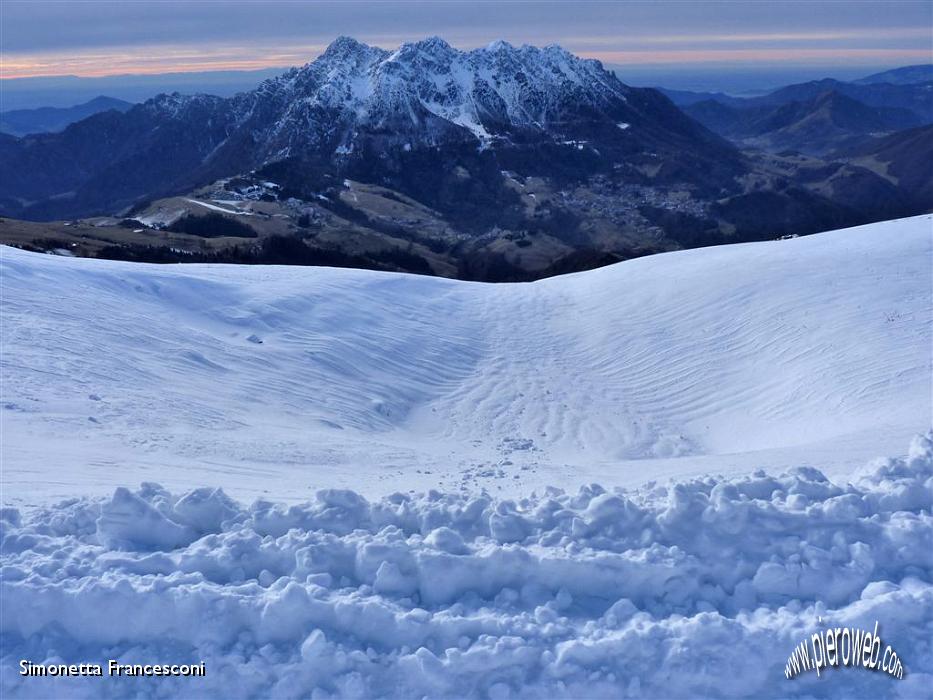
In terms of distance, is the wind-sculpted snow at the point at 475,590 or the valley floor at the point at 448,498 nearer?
the wind-sculpted snow at the point at 475,590

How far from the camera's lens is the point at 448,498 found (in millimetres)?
8406

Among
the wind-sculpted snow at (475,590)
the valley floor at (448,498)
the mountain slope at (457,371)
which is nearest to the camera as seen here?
the wind-sculpted snow at (475,590)

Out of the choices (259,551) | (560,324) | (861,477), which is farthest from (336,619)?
(560,324)

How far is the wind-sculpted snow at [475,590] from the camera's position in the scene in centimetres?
620

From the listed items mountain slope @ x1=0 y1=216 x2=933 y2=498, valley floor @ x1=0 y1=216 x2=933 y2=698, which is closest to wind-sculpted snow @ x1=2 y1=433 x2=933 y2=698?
valley floor @ x1=0 y1=216 x2=933 y2=698

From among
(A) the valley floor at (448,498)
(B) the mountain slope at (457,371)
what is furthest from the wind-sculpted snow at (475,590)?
(B) the mountain slope at (457,371)

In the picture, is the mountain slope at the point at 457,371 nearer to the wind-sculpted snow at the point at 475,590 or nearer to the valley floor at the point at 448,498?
the valley floor at the point at 448,498

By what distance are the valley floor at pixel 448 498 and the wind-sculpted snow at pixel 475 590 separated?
3cm

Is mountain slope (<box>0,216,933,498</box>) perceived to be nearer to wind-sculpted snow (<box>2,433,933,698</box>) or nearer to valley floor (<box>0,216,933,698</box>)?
valley floor (<box>0,216,933,698</box>)

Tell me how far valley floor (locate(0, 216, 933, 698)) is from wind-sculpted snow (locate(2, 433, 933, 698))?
26 millimetres

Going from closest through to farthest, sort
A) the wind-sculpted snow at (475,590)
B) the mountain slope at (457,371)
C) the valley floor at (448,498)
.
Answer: the wind-sculpted snow at (475,590) → the valley floor at (448,498) → the mountain slope at (457,371)

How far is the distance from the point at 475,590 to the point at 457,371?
517 inches

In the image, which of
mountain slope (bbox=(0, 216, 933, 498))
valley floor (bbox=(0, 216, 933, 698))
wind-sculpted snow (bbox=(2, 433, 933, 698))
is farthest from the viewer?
mountain slope (bbox=(0, 216, 933, 498))

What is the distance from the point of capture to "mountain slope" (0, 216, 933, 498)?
443 inches
